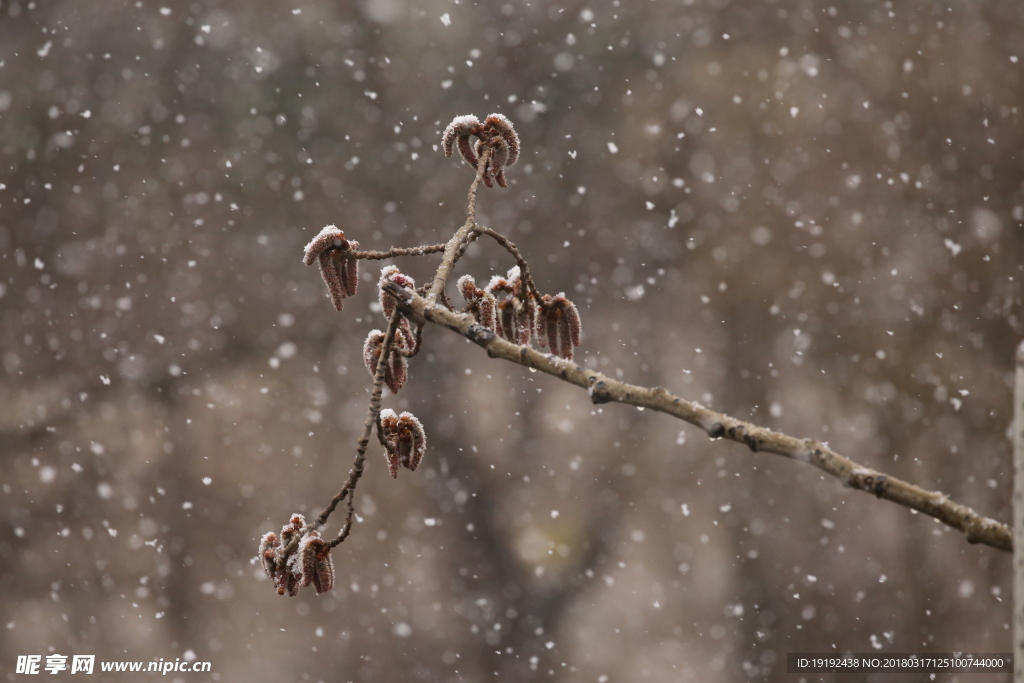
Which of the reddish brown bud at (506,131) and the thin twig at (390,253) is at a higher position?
the reddish brown bud at (506,131)

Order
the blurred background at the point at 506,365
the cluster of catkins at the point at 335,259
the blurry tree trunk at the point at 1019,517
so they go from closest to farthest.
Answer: the blurry tree trunk at the point at 1019,517 → the cluster of catkins at the point at 335,259 → the blurred background at the point at 506,365

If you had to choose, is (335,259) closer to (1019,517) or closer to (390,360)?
(390,360)

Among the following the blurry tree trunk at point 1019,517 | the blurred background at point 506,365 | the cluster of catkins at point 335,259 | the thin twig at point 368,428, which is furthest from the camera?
the blurred background at point 506,365

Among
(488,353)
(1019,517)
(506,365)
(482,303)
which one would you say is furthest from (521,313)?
(506,365)

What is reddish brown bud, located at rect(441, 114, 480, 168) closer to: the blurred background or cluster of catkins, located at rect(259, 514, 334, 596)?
cluster of catkins, located at rect(259, 514, 334, 596)

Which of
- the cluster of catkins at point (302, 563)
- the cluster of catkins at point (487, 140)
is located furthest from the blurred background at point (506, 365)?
the cluster of catkins at point (302, 563)

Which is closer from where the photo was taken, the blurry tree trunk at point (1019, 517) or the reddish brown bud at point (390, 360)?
the blurry tree trunk at point (1019, 517)

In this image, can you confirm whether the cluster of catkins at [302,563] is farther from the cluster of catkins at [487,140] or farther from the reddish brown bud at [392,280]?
the cluster of catkins at [487,140]
